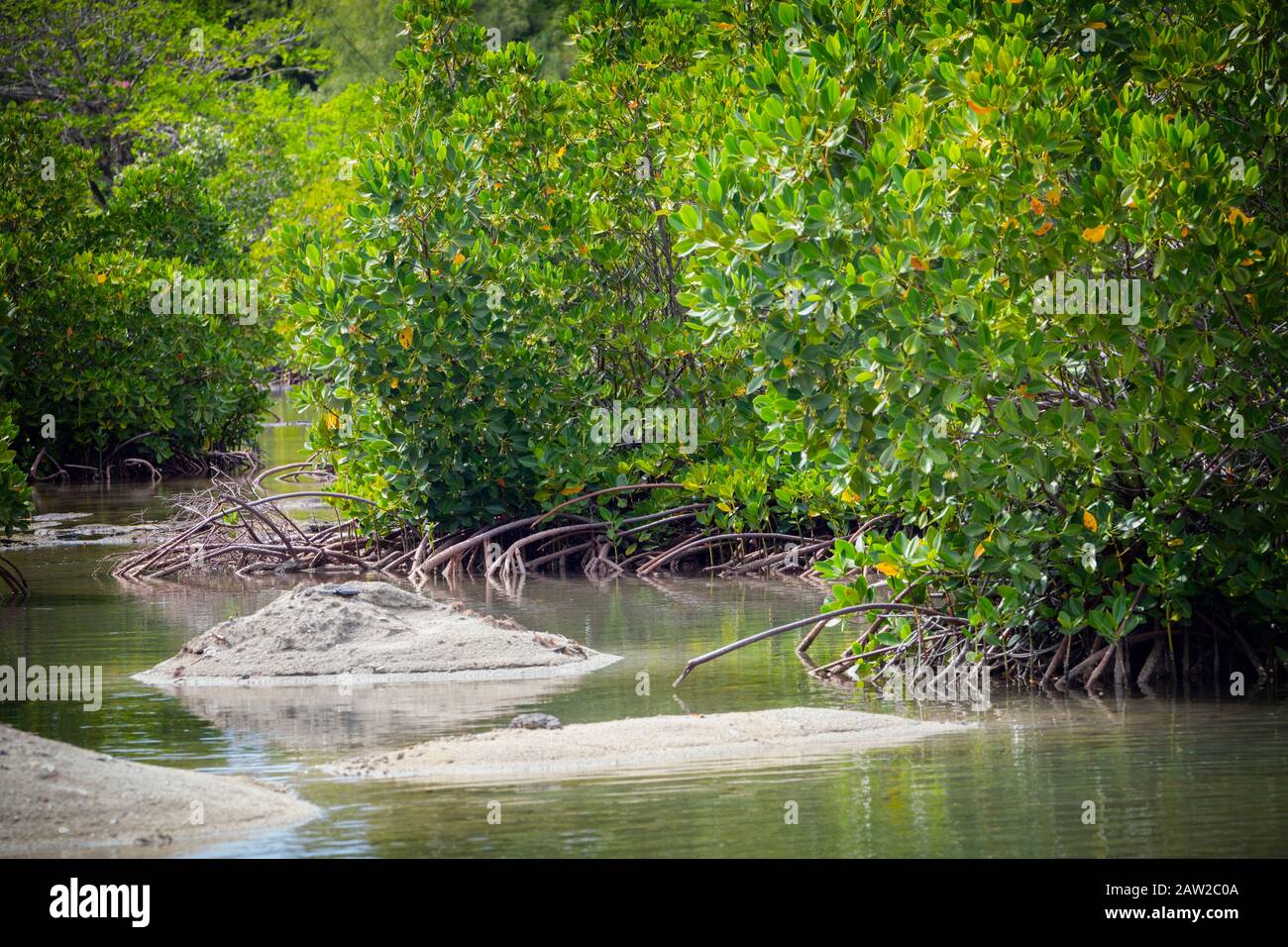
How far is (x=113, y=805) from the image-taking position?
672 cm

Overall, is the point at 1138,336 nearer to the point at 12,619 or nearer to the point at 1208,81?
the point at 1208,81

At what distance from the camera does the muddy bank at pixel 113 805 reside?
6434 millimetres

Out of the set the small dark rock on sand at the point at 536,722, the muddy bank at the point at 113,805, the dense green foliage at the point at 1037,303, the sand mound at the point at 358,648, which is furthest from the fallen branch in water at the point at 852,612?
the muddy bank at the point at 113,805

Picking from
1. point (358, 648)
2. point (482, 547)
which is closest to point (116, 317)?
point (482, 547)

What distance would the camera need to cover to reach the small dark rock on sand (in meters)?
8.48

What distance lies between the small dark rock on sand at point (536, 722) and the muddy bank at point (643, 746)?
8 cm

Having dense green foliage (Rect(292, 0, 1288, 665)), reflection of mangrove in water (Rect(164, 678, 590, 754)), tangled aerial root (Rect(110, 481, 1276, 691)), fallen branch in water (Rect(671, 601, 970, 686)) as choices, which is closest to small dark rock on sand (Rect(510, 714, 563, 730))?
reflection of mangrove in water (Rect(164, 678, 590, 754))

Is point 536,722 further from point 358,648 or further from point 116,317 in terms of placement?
point 116,317

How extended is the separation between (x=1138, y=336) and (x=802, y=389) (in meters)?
1.70

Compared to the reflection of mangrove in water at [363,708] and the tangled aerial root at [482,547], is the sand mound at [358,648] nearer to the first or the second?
the reflection of mangrove in water at [363,708]

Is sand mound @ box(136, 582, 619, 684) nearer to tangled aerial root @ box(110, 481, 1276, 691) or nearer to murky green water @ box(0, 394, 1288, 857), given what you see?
murky green water @ box(0, 394, 1288, 857)

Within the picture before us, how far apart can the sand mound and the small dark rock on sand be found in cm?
175

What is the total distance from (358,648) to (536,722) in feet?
8.20
